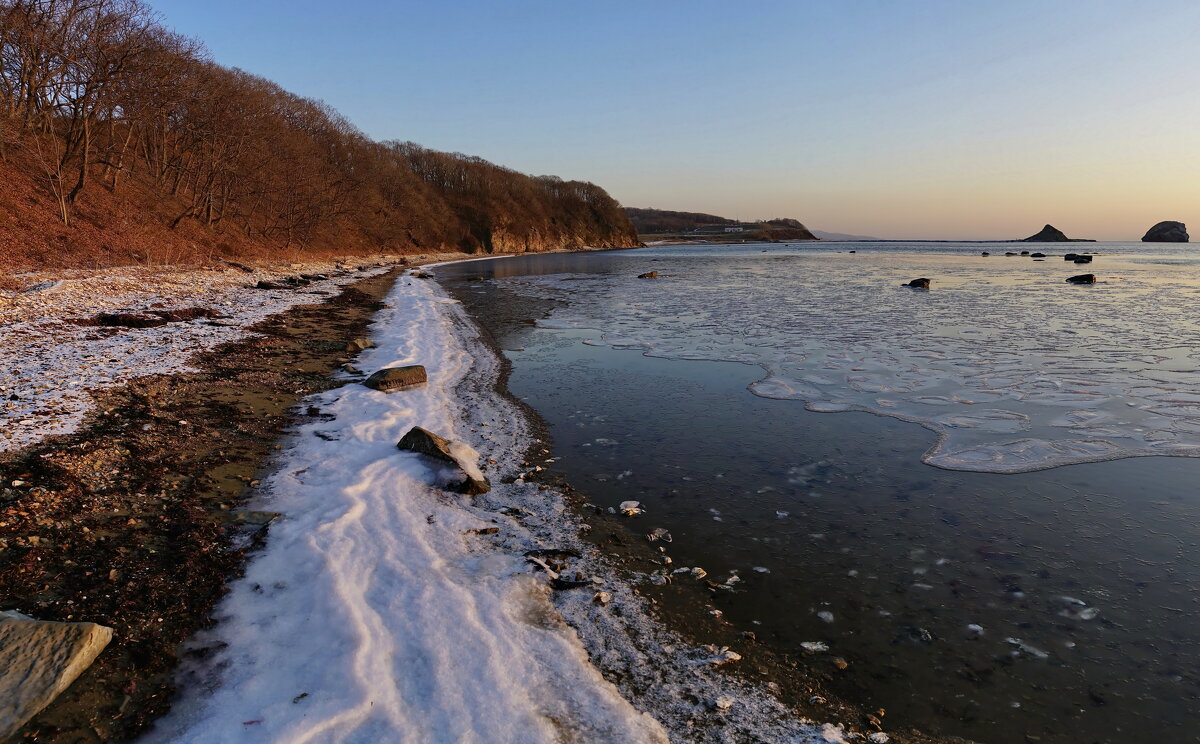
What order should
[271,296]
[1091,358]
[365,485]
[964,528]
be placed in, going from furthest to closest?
[271,296]
[1091,358]
[365,485]
[964,528]

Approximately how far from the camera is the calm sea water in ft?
12.8

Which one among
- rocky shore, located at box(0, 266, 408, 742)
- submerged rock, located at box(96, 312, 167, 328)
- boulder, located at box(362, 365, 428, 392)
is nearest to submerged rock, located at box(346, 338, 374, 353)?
boulder, located at box(362, 365, 428, 392)

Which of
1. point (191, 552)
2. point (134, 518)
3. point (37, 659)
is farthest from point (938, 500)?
point (134, 518)

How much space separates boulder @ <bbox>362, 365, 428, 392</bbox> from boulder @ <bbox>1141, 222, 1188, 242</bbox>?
809ft

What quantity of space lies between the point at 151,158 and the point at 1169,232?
253 m

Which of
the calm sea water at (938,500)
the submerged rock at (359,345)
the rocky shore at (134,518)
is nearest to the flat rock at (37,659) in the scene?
the rocky shore at (134,518)

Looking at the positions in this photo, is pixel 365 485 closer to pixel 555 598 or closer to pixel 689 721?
pixel 555 598

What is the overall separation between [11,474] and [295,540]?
9.49ft

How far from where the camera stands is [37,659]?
3.35 meters

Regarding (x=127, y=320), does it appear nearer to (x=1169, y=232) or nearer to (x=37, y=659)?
(x=37, y=659)

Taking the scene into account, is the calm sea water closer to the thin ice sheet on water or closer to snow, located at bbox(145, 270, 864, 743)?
the thin ice sheet on water

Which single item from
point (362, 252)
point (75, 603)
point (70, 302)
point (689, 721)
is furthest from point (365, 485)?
point (362, 252)

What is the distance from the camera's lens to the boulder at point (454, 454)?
658cm

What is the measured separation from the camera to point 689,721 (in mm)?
3420
